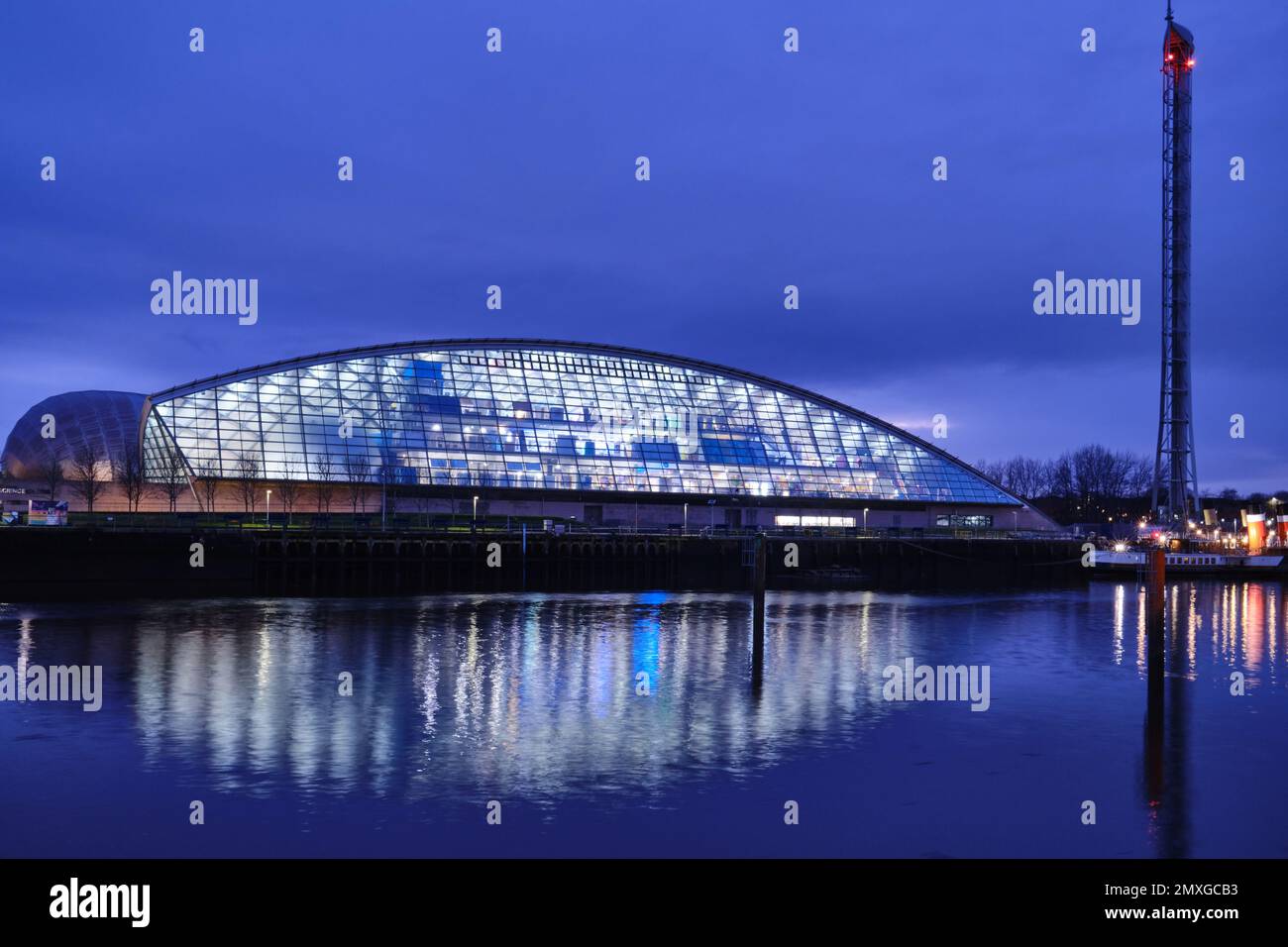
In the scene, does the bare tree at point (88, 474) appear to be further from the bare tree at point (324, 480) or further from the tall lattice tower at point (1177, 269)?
the tall lattice tower at point (1177, 269)

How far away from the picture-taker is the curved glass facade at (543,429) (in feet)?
336

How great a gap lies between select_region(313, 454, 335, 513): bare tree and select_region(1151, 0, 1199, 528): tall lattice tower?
76776 mm

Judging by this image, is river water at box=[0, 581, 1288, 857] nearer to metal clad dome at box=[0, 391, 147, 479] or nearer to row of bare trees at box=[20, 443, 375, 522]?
row of bare trees at box=[20, 443, 375, 522]

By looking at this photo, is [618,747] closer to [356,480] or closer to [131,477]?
[356,480]

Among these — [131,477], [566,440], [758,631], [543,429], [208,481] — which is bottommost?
[758,631]

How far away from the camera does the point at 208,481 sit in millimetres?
97438

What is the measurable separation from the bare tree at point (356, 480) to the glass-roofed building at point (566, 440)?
39 centimetres

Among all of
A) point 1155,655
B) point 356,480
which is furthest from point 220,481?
point 1155,655

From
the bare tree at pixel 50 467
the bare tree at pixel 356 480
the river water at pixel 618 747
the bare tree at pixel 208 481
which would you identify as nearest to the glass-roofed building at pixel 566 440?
the bare tree at pixel 208 481

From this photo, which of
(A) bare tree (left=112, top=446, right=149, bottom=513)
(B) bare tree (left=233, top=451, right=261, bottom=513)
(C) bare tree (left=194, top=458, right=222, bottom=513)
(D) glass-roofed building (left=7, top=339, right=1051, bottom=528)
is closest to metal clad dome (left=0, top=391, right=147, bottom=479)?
(D) glass-roofed building (left=7, top=339, right=1051, bottom=528)

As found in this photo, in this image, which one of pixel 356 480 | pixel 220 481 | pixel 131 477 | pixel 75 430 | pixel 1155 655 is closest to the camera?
pixel 1155 655

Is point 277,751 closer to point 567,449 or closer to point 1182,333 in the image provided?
point 567,449

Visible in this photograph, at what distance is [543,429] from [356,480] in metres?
20.4

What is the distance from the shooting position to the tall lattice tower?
103 meters
